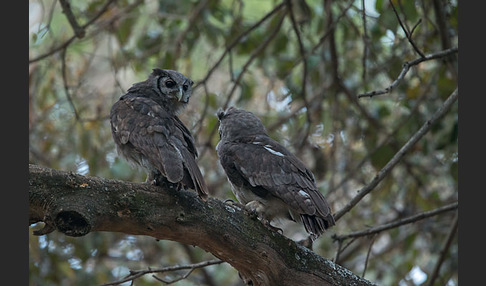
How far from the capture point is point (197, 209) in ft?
10.5

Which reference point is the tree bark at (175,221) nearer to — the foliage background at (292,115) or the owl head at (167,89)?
the owl head at (167,89)

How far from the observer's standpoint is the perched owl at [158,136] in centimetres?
→ 330

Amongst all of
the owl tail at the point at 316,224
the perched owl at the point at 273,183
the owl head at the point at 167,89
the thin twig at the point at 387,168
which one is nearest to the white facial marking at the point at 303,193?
the perched owl at the point at 273,183

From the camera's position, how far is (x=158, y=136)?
3.61 metres

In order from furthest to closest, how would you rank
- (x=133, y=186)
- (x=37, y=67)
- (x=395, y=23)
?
(x=37, y=67)
(x=395, y=23)
(x=133, y=186)

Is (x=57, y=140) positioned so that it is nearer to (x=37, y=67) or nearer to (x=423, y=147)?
(x=37, y=67)

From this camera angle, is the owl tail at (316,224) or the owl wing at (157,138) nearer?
the owl wing at (157,138)

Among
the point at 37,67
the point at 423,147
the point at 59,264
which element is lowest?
the point at 59,264


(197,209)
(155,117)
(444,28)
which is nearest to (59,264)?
(155,117)

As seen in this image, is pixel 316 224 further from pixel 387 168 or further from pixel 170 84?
pixel 170 84

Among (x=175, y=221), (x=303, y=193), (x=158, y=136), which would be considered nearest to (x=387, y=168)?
(x=303, y=193)

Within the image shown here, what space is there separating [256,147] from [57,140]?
3.19 meters

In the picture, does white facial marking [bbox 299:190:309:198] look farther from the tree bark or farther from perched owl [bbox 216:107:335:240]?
the tree bark

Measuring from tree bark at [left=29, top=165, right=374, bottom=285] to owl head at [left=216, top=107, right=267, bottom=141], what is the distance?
1.37 m
